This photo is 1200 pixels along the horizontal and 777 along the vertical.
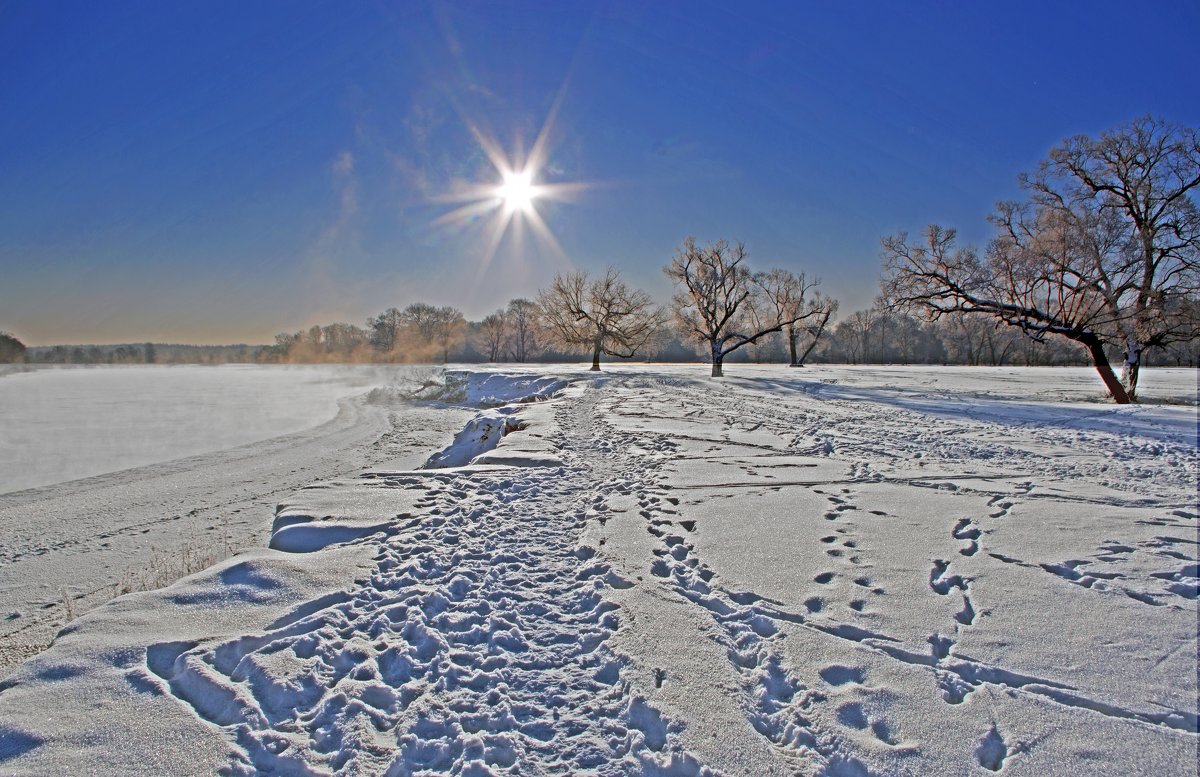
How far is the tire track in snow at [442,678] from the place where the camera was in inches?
90.8

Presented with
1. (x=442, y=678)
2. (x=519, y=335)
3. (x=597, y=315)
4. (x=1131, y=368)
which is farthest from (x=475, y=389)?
(x=519, y=335)

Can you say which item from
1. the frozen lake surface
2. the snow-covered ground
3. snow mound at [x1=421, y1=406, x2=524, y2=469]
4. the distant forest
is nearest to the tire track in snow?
the snow-covered ground

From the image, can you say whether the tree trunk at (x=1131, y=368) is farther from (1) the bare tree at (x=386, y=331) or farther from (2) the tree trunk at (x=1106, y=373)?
(1) the bare tree at (x=386, y=331)

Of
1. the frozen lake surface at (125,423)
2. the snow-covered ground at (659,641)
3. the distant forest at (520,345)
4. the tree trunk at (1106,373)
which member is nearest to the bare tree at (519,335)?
the distant forest at (520,345)

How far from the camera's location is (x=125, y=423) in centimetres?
1711

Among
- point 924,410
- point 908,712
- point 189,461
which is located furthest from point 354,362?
point 908,712

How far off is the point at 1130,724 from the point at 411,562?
15.9 feet

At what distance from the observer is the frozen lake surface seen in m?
11.7

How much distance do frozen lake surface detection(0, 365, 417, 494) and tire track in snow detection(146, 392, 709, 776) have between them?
37.0ft

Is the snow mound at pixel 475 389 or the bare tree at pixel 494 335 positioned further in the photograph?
the bare tree at pixel 494 335

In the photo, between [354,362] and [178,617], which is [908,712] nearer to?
[178,617]

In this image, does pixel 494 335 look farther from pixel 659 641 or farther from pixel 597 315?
pixel 659 641

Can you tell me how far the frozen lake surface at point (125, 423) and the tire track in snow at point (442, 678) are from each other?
1128cm

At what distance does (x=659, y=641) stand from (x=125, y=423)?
72.4 ft
